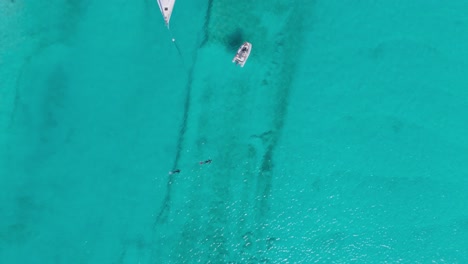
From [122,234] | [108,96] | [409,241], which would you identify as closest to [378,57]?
[409,241]

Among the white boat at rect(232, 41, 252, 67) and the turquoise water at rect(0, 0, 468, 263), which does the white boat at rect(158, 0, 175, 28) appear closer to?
the turquoise water at rect(0, 0, 468, 263)

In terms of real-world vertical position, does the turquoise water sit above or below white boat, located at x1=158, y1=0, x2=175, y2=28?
below

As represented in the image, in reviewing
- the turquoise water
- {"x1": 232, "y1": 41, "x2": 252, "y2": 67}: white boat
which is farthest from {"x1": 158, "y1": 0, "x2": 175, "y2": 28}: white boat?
{"x1": 232, "y1": 41, "x2": 252, "y2": 67}: white boat

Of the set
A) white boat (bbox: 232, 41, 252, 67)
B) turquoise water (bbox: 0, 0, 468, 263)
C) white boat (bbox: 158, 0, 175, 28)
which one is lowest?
turquoise water (bbox: 0, 0, 468, 263)

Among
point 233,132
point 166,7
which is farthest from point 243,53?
point 166,7

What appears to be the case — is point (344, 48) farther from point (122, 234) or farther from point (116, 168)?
point (122, 234)

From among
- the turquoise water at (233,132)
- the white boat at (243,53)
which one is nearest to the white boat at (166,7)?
the turquoise water at (233,132)
